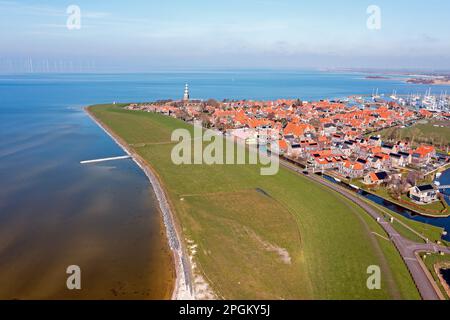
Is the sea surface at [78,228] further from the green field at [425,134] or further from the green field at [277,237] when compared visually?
Result: the green field at [425,134]

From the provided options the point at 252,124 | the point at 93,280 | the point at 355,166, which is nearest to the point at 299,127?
the point at 252,124

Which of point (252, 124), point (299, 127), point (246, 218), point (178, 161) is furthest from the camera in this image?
point (252, 124)

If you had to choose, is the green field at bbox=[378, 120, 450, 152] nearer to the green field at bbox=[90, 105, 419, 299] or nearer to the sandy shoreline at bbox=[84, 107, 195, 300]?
the green field at bbox=[90, 105, 419, 299]

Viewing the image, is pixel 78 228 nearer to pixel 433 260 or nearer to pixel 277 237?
pixel 277 237

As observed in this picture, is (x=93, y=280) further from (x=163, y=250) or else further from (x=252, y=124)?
(x=252, y=124)

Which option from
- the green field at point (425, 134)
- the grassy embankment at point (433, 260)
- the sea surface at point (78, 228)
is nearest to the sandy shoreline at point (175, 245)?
the sea surface at point (78, 228)

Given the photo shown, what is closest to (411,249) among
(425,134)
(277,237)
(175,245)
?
(277,237)

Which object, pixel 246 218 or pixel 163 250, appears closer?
pixel 163 250

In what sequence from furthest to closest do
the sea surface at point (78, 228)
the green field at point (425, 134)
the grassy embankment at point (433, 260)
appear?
1. the green field at point (425, 134)
2. the grassy embankment at point (433, 260)
3. the sea surface at point (78, 228)
